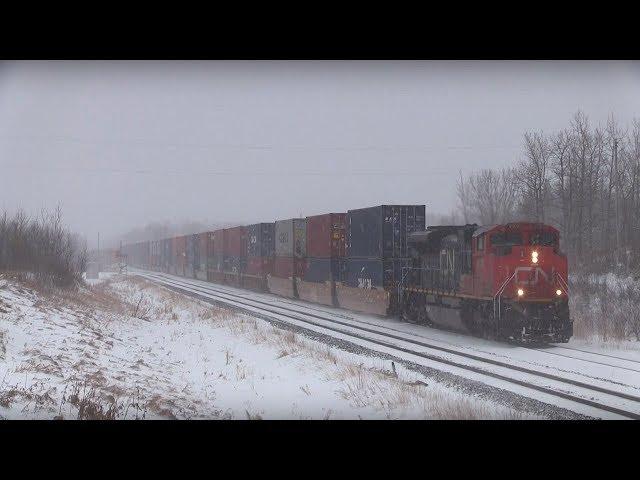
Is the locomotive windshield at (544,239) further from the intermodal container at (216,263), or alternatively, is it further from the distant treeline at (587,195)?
the intermodal container at (216,263)

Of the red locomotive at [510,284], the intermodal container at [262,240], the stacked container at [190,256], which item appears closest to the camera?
the red locomotive at [510,284]

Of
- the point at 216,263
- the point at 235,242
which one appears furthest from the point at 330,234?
the point at 216,263

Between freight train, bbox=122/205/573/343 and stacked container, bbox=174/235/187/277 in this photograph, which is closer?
freight train, bbox=122/205/573/343

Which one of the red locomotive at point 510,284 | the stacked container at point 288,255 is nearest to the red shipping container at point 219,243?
the stacked container at point 288,255

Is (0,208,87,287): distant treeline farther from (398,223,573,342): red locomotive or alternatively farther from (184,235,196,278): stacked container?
(184,235,196,278): stacked container

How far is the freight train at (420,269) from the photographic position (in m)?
17.6

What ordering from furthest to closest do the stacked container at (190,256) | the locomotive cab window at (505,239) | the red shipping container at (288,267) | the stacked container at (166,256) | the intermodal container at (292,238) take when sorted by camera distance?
the stacked container at (166,256)
the stacked container at (190,256)
the red shipping container at (288,267)
the intermodal container at (292,238)
the locomotive cab window at (505,239)

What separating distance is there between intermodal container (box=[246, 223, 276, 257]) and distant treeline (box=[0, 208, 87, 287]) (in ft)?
40.0

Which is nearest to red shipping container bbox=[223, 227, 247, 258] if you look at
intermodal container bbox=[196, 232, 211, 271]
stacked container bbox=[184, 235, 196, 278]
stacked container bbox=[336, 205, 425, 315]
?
intermodal container bbox=[196, 232, 211, 271]

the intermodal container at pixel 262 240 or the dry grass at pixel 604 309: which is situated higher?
the intermodal container at pixel 262 240

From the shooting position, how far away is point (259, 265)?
41.5m

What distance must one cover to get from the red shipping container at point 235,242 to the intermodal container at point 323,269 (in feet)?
38.4

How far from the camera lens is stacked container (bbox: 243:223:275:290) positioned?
3981 cm
